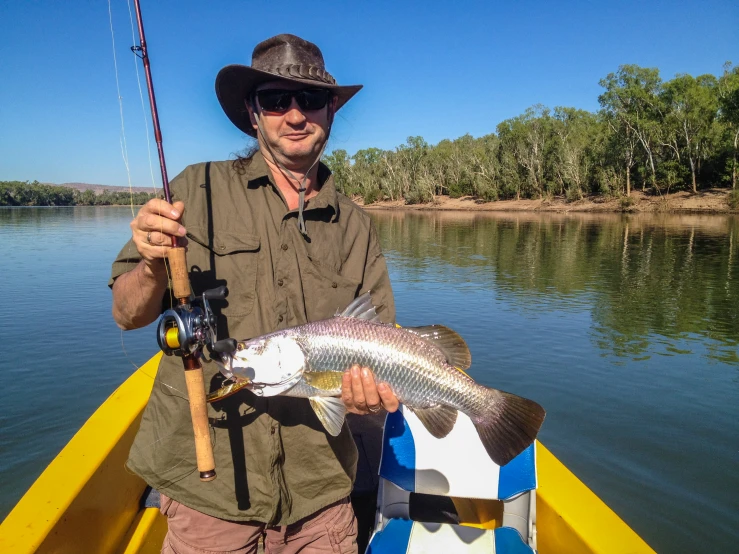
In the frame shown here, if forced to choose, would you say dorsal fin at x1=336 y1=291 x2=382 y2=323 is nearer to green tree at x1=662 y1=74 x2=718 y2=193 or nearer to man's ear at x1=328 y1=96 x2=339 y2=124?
man's ear at x1=328 y1=96 x2=339 y2=124

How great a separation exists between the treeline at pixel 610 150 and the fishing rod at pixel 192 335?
5888cm

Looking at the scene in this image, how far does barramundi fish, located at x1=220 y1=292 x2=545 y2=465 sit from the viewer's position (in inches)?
111

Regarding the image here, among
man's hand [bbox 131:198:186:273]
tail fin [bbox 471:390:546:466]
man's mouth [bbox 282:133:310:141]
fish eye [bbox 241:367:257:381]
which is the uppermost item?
man's mouth [bbox 282:133:310:141]

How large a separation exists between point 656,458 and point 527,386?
2657mm

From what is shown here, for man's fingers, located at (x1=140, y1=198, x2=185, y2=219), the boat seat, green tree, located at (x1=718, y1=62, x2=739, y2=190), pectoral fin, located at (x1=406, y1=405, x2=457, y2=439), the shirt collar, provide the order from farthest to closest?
green tree, located at (x1=718, y1=62, x2=739, y2=190)
the boat seat
pectoral fin, located at (x1=406, y1=405, x2=457, y2=439)
the shirt collar
man's fingers, located at (x1=140, y1=198, x2=185, y2=219)

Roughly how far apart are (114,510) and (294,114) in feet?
10.3

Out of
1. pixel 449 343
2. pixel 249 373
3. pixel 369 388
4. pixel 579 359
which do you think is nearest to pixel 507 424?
pixel 449 343

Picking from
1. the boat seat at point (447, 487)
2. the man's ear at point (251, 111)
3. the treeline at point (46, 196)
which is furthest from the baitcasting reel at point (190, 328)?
the treeline at point (46, 196)

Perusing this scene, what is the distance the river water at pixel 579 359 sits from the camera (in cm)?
723

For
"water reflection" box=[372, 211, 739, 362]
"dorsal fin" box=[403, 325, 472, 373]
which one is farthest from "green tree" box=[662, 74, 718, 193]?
"dorsal fin" box=[403, 325, 472, 373]

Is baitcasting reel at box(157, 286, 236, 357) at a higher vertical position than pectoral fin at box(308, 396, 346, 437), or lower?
higher

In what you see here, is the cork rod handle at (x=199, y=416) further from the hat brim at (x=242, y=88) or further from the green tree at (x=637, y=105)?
the green tree at (x=637, y=105)

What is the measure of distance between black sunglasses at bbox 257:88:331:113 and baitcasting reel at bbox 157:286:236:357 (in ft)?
3.55

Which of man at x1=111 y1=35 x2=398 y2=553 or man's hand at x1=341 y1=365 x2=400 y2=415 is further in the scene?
man's hand at x1=341 y1=365 x2=400 y2=415
